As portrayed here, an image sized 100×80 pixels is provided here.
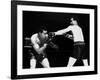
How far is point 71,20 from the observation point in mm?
1938

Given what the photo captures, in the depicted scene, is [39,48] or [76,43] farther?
[76,43]

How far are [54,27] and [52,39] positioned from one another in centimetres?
11

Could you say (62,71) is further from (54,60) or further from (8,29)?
(8,29)

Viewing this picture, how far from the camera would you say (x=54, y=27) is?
6.18 ft

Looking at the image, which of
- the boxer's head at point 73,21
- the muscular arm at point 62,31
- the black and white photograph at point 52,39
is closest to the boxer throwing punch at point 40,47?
the black and white photograph at point 52,39

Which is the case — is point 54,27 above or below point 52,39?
above

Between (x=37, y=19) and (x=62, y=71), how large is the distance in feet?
1.74

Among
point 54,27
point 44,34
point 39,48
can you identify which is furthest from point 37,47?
point 54,27

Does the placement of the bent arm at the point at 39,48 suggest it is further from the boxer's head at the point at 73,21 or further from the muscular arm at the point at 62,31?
the boxer's head at the point at 73,21

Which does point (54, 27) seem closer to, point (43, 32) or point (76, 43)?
point (43, 32)

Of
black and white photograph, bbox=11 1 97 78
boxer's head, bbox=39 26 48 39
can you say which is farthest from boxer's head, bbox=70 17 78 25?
boxer's head, bbox=39 26 48 39

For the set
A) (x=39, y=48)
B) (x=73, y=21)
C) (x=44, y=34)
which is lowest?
(x=39, y=48)

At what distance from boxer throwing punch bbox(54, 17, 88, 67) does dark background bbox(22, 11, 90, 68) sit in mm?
35

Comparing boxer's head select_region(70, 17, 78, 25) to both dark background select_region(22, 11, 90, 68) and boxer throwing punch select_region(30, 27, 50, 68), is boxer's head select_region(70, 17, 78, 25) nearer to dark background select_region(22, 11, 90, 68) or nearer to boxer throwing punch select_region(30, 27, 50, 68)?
dark background select_region(22, 11, 90, 68)
